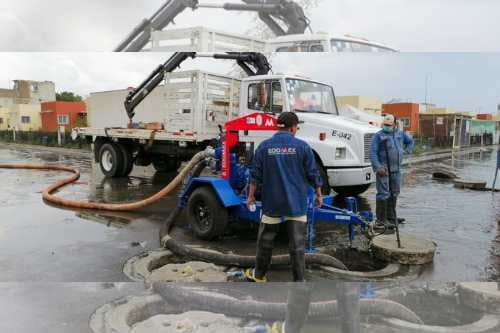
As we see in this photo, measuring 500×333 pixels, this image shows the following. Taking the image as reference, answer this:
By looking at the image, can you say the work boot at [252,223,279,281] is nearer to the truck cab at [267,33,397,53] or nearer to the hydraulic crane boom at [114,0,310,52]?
the truck cab at [267,33,397,53]

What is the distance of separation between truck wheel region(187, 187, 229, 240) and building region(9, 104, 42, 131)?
1.88m

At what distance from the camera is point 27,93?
10.7ft

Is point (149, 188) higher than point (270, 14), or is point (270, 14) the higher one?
point (270, 14)

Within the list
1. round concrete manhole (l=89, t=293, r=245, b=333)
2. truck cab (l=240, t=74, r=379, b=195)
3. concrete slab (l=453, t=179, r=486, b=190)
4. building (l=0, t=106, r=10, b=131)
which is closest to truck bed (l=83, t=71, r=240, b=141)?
truck cab (l=240, t=74, r=379, b=195)

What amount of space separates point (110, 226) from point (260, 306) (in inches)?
133

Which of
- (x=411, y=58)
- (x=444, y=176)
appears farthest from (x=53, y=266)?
(x=444, y=176)

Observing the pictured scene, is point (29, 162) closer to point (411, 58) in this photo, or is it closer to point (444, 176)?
point (411, 58)

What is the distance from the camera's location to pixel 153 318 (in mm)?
2793

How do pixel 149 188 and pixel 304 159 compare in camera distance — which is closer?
pixel 304 159

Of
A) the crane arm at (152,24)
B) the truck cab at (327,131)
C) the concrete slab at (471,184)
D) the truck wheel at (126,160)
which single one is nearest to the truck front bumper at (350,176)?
the truck cab at (327,131)

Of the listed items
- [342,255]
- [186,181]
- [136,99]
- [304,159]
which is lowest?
[342,255]

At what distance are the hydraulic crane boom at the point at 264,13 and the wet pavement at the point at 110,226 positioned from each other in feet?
7.90

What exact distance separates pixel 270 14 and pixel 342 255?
10.0 feet

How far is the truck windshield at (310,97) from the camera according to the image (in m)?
5.05
